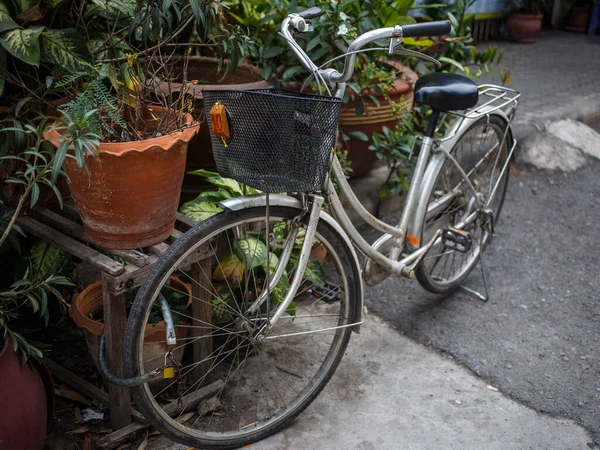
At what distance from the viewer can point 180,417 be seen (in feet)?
8.20

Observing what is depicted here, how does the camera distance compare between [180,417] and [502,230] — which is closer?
[180,417]

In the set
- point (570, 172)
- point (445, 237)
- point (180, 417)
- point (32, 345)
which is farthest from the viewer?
point (570, 172)

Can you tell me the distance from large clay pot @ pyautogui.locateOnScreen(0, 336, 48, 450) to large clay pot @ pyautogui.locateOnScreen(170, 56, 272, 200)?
1.31 m

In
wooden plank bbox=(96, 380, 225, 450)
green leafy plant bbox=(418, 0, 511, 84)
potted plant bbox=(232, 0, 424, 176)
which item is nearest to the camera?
wooden plank bbox=(96, 380, 225, 450)

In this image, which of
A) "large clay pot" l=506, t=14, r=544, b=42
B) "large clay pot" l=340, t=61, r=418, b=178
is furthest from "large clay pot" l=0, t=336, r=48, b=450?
"large clay pot" l=506, t=14, r=544, b=42

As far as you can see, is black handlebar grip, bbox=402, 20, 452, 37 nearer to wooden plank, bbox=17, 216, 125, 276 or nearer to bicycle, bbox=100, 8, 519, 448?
bicycle, bbox=100, 8, 519, 448

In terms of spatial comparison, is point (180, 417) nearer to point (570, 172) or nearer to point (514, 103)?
point (514, 103)

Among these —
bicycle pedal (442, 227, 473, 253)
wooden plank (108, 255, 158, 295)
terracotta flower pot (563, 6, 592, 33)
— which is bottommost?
terracotta flower pot (563, 6, 592, 33)

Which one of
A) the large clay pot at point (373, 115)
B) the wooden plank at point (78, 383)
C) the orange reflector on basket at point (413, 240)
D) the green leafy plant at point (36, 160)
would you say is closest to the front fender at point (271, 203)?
the green leafy plant at point (36, 160)

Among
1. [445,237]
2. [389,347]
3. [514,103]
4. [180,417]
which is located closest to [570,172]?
[514,103]

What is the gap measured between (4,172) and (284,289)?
1147 millimetres

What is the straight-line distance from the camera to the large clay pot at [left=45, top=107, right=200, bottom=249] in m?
2.05

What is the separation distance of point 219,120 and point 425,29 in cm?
80

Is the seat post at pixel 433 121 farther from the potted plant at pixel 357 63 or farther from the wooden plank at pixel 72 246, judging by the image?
the wooden plank at pixel 72 246
